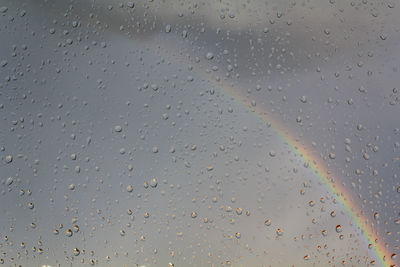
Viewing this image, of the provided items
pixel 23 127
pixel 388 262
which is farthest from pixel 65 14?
pixel 388 262

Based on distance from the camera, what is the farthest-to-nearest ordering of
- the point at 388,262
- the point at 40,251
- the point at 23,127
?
the point at 388,262
the point at 23,127
the point at 40,251

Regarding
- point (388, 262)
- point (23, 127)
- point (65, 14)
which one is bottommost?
point (388, 262)

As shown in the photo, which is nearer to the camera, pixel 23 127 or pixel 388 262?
pixel 23 127

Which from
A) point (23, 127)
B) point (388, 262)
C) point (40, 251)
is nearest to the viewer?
point (40, 251)

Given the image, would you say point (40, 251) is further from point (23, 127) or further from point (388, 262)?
point (388, 262)

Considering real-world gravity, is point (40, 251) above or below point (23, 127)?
below

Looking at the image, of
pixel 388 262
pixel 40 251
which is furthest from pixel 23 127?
pixel 388 262

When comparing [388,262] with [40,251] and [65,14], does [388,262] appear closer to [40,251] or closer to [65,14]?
[40,251]

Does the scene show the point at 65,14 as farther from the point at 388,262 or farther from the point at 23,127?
the point at 388,262

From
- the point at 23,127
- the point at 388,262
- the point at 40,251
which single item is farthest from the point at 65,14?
the point at 388,262

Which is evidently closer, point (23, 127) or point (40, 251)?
point (40, 251)
